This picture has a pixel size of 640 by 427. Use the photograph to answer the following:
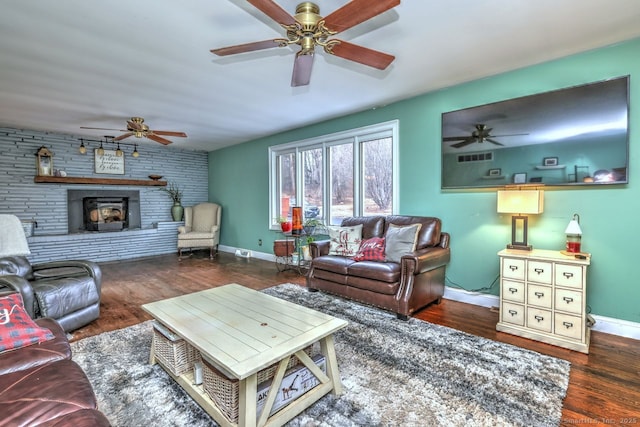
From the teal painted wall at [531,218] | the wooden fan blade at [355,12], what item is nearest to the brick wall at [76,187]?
the teal painted wall at [531,218]

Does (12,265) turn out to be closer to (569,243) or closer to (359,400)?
(359,400)

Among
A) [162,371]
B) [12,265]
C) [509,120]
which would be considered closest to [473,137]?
[509,120]

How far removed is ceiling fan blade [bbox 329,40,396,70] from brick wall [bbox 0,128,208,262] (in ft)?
18.3

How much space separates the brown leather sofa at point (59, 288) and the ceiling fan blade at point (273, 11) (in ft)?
8.01

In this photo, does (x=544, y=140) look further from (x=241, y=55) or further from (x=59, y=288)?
(x=59, y=288)

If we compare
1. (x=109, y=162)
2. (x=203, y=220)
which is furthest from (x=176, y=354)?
(x=109, y=162)

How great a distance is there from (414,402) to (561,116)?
276 cm

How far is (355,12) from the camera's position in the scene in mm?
1594

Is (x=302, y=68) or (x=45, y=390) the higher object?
(x=302, y=68)

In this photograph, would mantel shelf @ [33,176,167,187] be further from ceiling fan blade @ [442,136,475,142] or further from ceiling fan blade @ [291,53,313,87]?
ceiling fan blade @ [442,136,475,142]

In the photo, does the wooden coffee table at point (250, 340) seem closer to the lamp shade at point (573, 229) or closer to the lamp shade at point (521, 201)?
the lamp shade at point (521, 201)

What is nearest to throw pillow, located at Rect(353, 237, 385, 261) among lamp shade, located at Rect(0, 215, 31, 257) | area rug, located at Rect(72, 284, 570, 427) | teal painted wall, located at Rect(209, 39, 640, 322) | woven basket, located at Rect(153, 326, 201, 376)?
teal painted wall, located at Rect(209, 39, 640, 322)

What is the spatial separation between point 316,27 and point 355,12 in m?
0.30

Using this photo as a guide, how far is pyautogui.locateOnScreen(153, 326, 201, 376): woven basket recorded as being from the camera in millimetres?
1782
